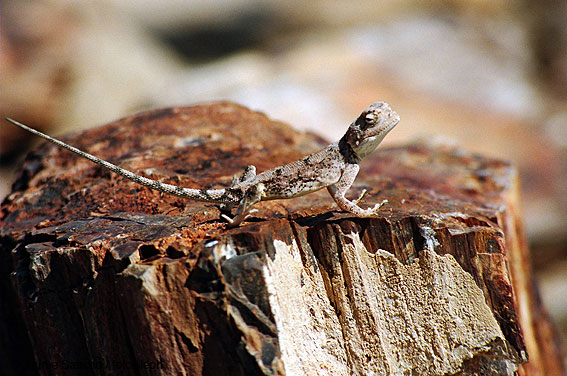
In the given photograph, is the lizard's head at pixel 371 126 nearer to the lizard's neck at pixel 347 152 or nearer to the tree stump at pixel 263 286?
the lizard's neck at pixel 347 152

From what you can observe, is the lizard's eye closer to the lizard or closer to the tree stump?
the lizard

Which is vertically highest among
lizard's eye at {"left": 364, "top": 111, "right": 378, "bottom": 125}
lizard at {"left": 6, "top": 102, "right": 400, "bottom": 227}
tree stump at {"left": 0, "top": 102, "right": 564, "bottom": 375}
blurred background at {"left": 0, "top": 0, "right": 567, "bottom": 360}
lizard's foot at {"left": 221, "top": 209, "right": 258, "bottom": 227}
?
blurred background at {"left": 0, "top": 0, "right": 567, "bottom": 360}

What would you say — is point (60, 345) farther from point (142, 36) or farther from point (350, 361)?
point (142, 36)

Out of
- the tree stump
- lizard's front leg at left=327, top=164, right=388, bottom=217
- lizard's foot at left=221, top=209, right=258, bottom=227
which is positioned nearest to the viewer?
the tree stump

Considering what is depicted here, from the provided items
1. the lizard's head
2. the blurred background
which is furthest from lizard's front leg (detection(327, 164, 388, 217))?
the blurred background

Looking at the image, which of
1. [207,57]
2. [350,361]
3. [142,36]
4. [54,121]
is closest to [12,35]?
[54,121]

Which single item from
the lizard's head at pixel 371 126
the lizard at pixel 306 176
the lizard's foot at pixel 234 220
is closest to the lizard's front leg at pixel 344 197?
the lizard at pixel 306 176
